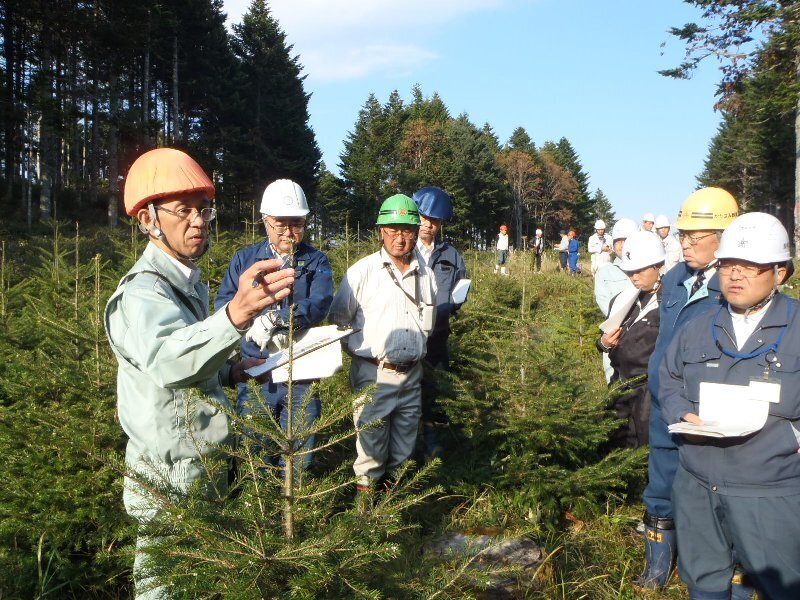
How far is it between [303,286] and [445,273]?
1.89 metres

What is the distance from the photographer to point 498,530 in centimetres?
389

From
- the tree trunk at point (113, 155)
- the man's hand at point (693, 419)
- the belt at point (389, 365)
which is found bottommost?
the belt at point (389, 365)

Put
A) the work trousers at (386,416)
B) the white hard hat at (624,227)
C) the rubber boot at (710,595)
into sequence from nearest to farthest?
the rubber boot at (710,595), the work trousers at (386,416), the white hard hat at (624,227)

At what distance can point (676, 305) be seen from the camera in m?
3.54

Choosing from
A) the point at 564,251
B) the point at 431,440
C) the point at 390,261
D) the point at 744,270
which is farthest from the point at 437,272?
the point at 564,251

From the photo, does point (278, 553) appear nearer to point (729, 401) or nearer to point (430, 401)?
point (729, 401)

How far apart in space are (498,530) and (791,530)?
173 centimetres

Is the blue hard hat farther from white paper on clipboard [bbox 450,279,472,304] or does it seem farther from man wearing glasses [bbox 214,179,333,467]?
man wearing glasses [bbox 214,179,333,467]

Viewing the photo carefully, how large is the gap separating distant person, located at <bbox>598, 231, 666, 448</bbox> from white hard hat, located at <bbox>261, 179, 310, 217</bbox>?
2.32 meters

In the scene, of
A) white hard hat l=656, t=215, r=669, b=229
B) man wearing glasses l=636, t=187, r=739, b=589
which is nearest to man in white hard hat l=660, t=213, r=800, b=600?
man wearing glasses l=636, t=187, r=739, b=589

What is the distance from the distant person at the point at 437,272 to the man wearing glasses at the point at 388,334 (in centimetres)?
77

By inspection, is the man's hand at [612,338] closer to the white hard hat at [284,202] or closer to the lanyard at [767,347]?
the lanyard at [767,347]

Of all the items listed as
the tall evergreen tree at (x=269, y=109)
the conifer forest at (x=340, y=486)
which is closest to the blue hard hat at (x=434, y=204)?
the conifer forest at (x=340, y=486)

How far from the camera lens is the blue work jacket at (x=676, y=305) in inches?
131
